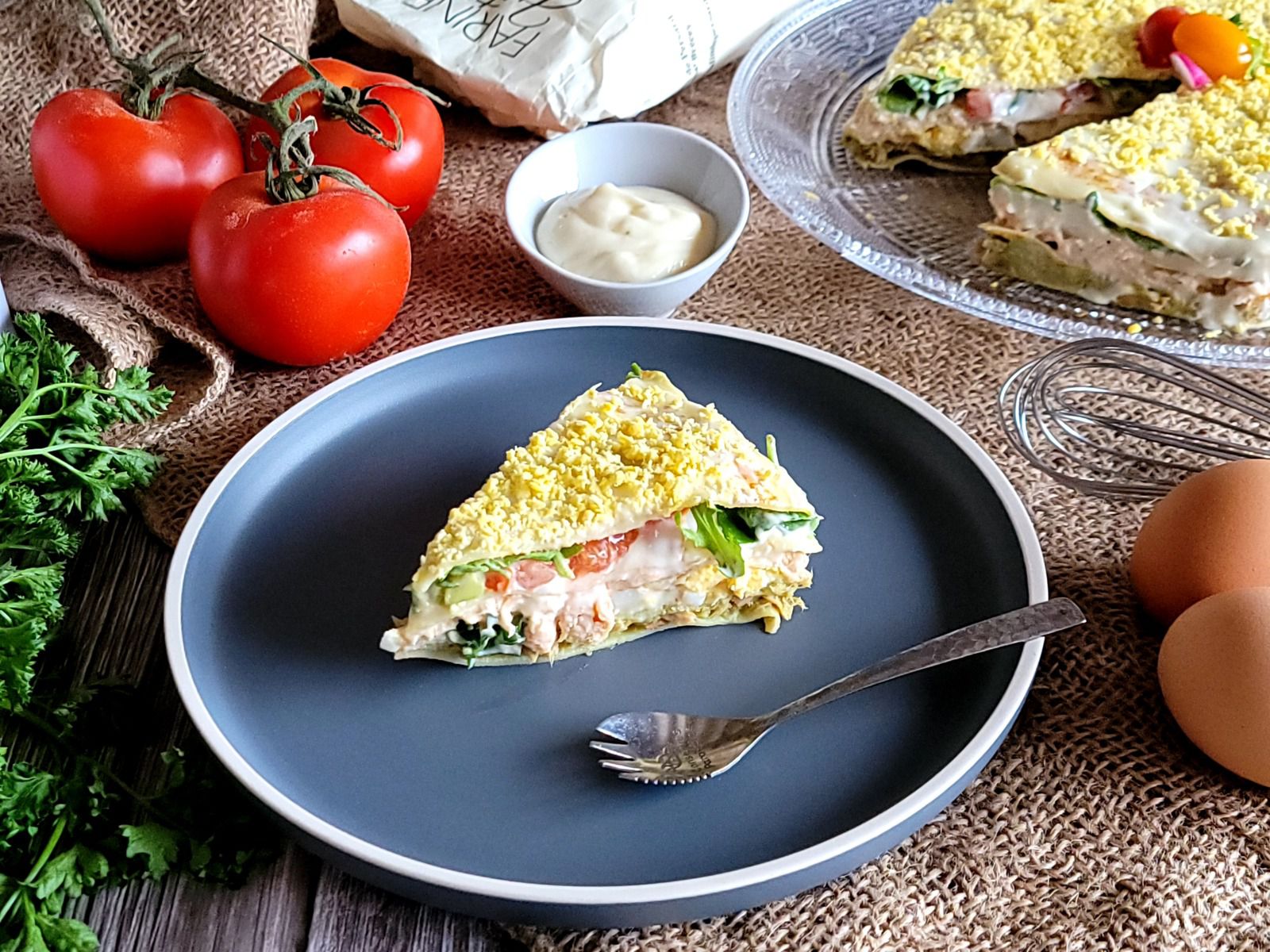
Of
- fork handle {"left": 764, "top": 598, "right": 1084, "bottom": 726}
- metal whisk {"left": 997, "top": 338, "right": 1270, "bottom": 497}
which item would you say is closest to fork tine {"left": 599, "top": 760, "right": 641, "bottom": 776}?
fork handle {"left": 764, "top": 598, "right": 1084, "bottom": 726}

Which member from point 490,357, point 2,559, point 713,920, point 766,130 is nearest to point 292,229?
point 490,357

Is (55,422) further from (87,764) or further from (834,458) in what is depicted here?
(834,458)

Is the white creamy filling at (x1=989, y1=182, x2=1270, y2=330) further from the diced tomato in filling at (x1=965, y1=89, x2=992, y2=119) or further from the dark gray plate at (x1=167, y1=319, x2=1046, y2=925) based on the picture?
the dark gray plate at (x1=167, y1=319, x2=1046, y2=925)

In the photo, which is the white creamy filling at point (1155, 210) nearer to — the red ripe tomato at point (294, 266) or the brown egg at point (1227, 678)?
the brown egg at point (1227, 678)

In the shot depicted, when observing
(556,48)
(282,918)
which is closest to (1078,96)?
(556,48)

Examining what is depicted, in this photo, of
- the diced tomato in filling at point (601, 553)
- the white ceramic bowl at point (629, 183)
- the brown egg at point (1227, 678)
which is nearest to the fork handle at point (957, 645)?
the brown egg at point (1227, 678)

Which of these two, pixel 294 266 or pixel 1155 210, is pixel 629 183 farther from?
pixel 1155 210
